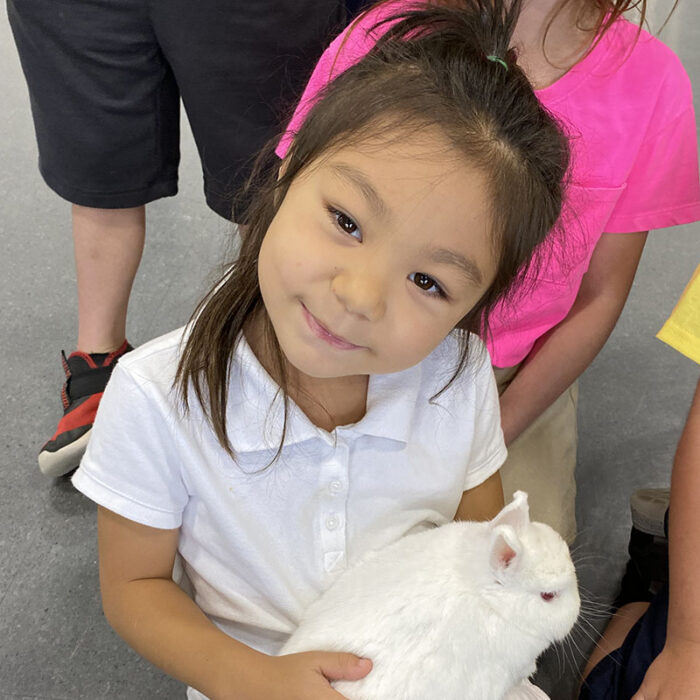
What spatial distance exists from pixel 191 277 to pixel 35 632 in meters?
0.72

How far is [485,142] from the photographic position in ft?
1.95

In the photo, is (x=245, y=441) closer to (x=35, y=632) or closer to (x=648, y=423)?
(x=35, y=632)

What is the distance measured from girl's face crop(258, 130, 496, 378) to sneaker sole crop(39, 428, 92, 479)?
24.4 inches

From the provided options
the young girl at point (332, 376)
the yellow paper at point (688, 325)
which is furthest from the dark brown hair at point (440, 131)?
the yellow paper at point (688, 325)

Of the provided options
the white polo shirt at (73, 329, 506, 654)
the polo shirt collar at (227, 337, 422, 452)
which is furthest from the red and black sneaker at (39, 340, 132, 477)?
the polo shirt collar at (227, 337, 422, 452)

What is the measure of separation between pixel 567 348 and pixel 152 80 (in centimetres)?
64

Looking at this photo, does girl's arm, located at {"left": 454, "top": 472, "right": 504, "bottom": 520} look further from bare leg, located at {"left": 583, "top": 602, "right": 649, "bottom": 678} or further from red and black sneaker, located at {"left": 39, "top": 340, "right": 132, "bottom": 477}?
red and black sneaker, located at {"left": 39, "top": 340, "right": 132, "bottom": 477}

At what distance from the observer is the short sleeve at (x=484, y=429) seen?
0.78 meters

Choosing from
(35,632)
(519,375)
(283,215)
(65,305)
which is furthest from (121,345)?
(283,215)

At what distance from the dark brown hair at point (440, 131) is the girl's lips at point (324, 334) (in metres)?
0.10

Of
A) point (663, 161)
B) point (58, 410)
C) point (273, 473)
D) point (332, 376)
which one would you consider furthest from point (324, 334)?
point (58, 410)

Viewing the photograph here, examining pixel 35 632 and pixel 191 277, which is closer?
pixel 35 632

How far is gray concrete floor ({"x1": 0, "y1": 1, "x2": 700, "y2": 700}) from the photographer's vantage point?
1061 millimetres

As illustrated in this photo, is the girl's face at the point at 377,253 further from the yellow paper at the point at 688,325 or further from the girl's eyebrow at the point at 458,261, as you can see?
the yellow paper at the point at 688,325
